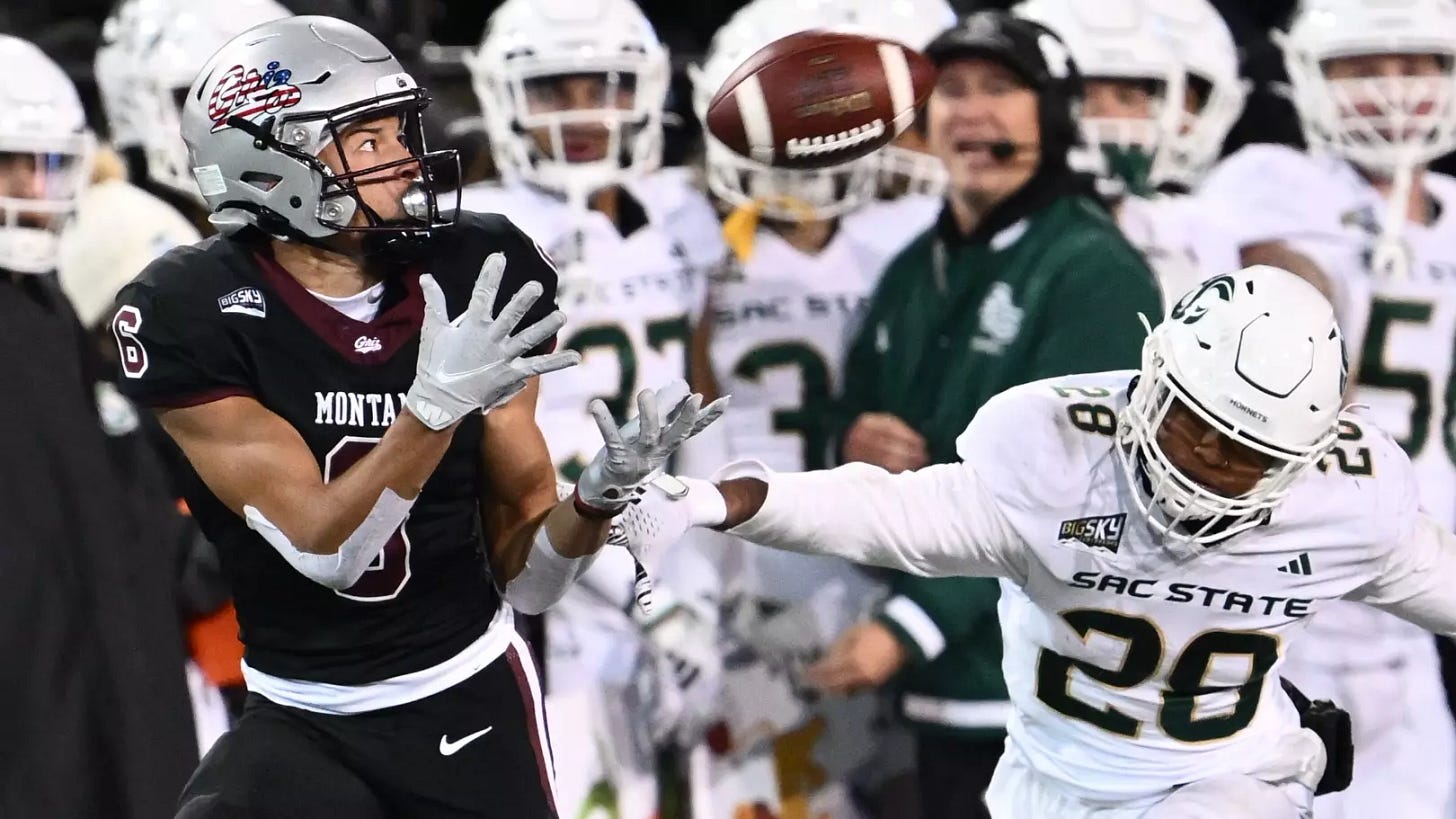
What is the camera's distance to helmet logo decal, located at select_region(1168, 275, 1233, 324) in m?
2.68

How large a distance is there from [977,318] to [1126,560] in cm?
105

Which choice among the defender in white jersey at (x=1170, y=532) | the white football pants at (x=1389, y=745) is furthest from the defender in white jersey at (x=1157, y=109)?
the defender in white jersey at (x=1170, y=532)

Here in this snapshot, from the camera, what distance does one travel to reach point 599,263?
4.18 meters

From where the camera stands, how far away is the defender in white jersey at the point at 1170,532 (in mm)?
2625

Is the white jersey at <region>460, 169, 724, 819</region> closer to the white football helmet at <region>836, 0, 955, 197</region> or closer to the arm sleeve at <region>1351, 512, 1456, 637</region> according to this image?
the white football helmet at <region>836, 0, 955, 197</region>

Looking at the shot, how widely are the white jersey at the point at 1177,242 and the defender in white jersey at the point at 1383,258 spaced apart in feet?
0.16

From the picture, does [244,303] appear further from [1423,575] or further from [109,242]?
[109,242]

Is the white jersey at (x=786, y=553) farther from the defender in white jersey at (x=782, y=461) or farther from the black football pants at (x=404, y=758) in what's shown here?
the black football pants at (x=404, y=758)

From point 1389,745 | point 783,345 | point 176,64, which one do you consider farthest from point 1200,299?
point 176,64

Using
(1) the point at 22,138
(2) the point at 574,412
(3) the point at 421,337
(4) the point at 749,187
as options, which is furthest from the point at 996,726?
(1) the point at 22,138

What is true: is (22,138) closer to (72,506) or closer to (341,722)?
(72,506)

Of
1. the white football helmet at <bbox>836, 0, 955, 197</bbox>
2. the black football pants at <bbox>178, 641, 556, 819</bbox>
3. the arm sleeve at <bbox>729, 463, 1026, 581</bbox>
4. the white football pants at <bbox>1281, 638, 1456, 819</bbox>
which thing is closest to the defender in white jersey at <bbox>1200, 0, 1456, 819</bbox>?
the white football pants at <bbox>1281, 638, 1456, 819</bbox>

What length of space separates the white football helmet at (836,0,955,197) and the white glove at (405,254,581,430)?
239 centimetres

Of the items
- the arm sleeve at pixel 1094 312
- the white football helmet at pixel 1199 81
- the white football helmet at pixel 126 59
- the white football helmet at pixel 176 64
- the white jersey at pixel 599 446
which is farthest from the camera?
the white football helmet at pixel 1199 81
